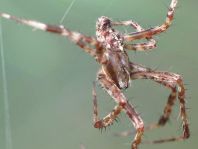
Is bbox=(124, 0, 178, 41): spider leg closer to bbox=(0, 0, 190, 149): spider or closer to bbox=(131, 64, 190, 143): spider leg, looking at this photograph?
bbox=(0, 0, 190, 149): spider

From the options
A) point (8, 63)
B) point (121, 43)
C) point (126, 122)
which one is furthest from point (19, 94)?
point (121, 43)

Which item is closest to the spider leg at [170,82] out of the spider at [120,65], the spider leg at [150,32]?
the spider at [120,65]

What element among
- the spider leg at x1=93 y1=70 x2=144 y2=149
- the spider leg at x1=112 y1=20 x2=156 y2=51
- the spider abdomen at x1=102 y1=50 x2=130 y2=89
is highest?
the spider leg at x1=112 y1=20 x2=156 y2=51

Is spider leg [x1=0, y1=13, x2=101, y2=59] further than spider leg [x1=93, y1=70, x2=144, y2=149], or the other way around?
spider leg [x1=93, y1=70, x2=144, y2=149]

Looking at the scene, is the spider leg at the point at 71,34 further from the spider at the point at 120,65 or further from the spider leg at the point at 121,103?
the spider leg at the point at 121,103

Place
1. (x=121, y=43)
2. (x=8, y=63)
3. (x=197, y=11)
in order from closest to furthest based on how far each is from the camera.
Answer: (x=121, y=43)
(x=8, y=63)
(x=197, y=11)

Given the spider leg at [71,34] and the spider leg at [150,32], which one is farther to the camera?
the spider leg at [150,32]

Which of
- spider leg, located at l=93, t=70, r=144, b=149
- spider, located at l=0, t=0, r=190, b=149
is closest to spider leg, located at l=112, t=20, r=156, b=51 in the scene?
spider, located at l=0, t=0, r=190, b=149

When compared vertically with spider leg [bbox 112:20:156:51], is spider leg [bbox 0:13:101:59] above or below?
below

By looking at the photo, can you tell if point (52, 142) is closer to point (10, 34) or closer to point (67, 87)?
point (67, 87)

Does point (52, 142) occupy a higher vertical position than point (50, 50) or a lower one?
lower

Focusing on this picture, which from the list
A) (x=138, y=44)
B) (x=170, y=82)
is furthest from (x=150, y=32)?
(x=170, y=82)
